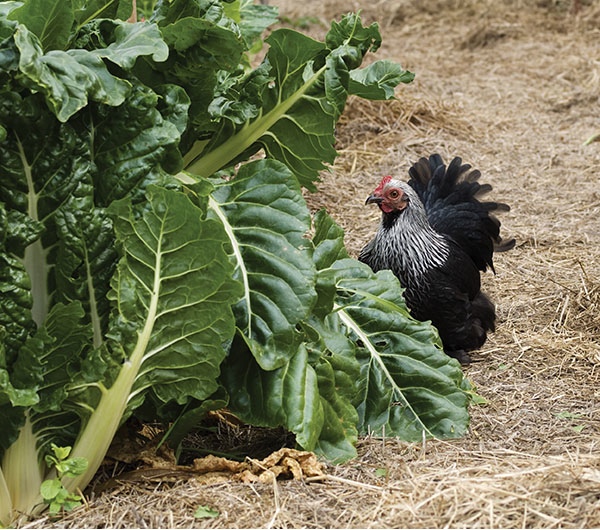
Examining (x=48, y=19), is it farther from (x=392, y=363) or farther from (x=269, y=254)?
(x=392, y=363)

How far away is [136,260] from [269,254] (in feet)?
1.37

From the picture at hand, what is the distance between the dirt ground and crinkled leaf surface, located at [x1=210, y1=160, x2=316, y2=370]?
44 cm

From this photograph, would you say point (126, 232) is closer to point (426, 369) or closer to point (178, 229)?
point (178, 229)

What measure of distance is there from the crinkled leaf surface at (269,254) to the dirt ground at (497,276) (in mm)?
442

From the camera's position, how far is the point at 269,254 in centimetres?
278

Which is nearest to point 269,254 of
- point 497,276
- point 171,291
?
point 171,291

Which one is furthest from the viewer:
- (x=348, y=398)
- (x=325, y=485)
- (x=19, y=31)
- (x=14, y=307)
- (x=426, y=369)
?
(x=426, y=369)

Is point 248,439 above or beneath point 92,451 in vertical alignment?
beneath

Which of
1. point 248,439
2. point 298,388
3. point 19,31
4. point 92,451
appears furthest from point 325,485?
point 19,31

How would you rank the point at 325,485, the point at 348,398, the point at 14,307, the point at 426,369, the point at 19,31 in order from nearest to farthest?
the point at 19,31, the point at 14,307, the point at 325,485, the point at 348,398, the point at 426,369

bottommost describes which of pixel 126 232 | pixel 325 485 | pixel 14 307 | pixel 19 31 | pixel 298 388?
pixel 325 485

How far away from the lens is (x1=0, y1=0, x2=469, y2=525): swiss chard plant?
8.29 ft

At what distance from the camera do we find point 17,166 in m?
2.59

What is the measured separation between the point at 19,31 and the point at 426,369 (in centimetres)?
183
